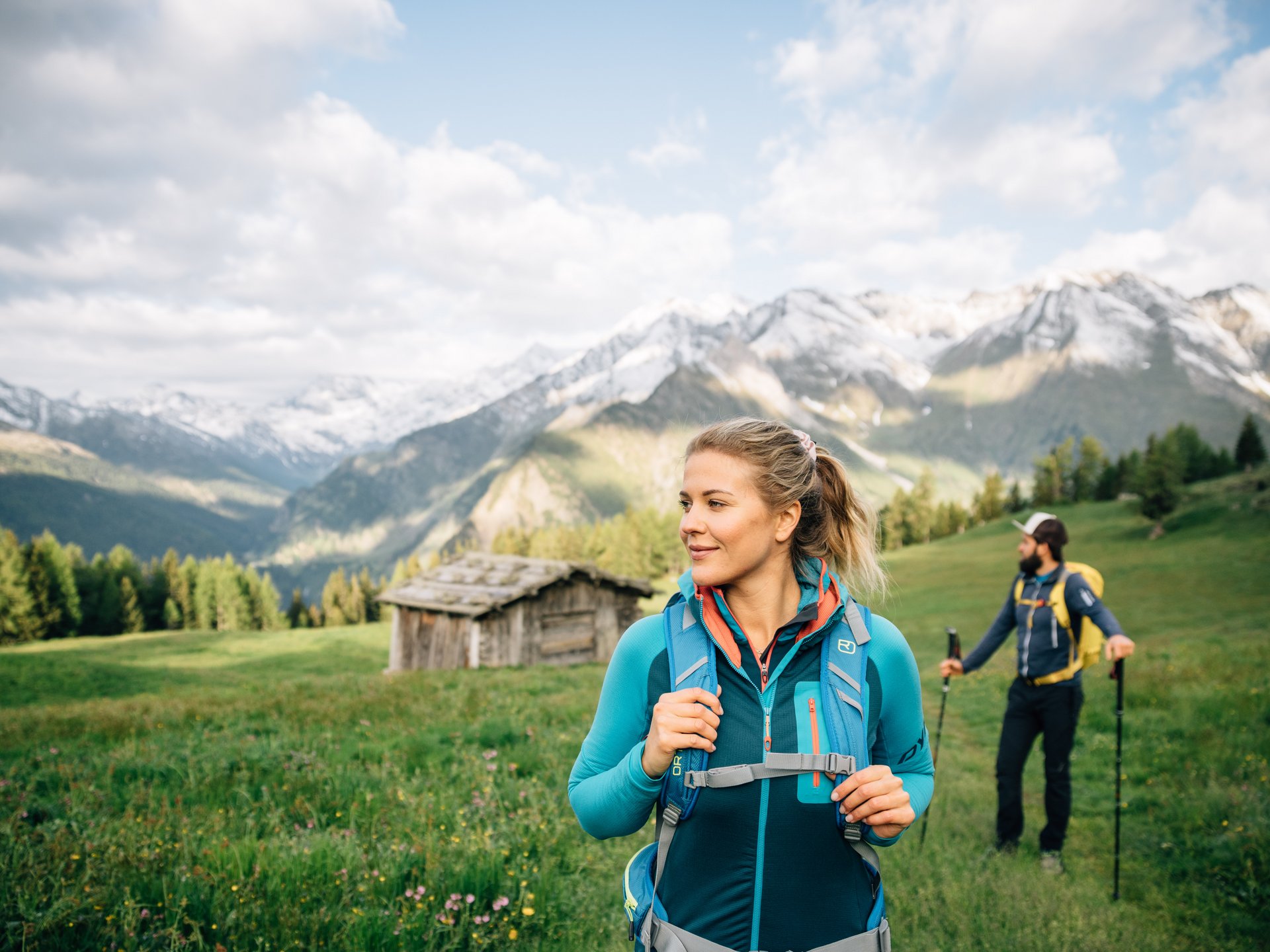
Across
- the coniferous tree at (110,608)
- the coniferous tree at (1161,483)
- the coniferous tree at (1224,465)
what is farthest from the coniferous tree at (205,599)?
the coniferous tree at (1224,465)

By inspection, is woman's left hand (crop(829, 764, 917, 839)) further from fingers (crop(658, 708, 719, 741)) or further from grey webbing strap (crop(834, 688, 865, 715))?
fingers (crop(658, 708, 719, 741))

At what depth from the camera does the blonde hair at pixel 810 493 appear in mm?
2605

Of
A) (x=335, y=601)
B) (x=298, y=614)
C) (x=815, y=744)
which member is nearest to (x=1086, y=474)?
(x=815, y=744)

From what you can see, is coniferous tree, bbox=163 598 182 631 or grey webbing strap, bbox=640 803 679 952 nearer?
grey webbing strap, bbox=640 803 679 952

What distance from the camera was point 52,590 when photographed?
224ft

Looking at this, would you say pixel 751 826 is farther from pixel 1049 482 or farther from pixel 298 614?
pixel 298 614

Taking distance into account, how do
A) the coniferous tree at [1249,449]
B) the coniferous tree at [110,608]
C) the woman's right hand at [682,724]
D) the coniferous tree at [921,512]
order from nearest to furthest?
the woman's right hand at [682,724]
the coniferous tree at [110,608]
the coniferous tree at [1249,449]
the coniferous tree at [921,512]


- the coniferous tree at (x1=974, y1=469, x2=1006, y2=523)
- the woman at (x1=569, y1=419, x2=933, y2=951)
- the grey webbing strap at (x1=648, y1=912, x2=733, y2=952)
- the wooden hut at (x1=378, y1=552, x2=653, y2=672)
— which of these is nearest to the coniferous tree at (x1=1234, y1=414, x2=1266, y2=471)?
the coniferous tree at (x1=974, y1=469, x2=1006, y2=523)

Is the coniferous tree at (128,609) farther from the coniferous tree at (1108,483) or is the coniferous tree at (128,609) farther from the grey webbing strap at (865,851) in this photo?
the coniferous tree at (1108,483)

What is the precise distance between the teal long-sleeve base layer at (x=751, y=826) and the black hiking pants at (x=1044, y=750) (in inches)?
200

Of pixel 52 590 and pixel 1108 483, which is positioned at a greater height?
pixel 1108 483

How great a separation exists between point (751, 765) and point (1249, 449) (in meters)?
102

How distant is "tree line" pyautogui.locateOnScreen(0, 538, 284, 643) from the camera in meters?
63.3

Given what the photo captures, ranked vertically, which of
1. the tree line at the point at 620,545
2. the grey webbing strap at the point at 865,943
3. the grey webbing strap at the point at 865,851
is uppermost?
the grey webbing strap at the point at 865,851
